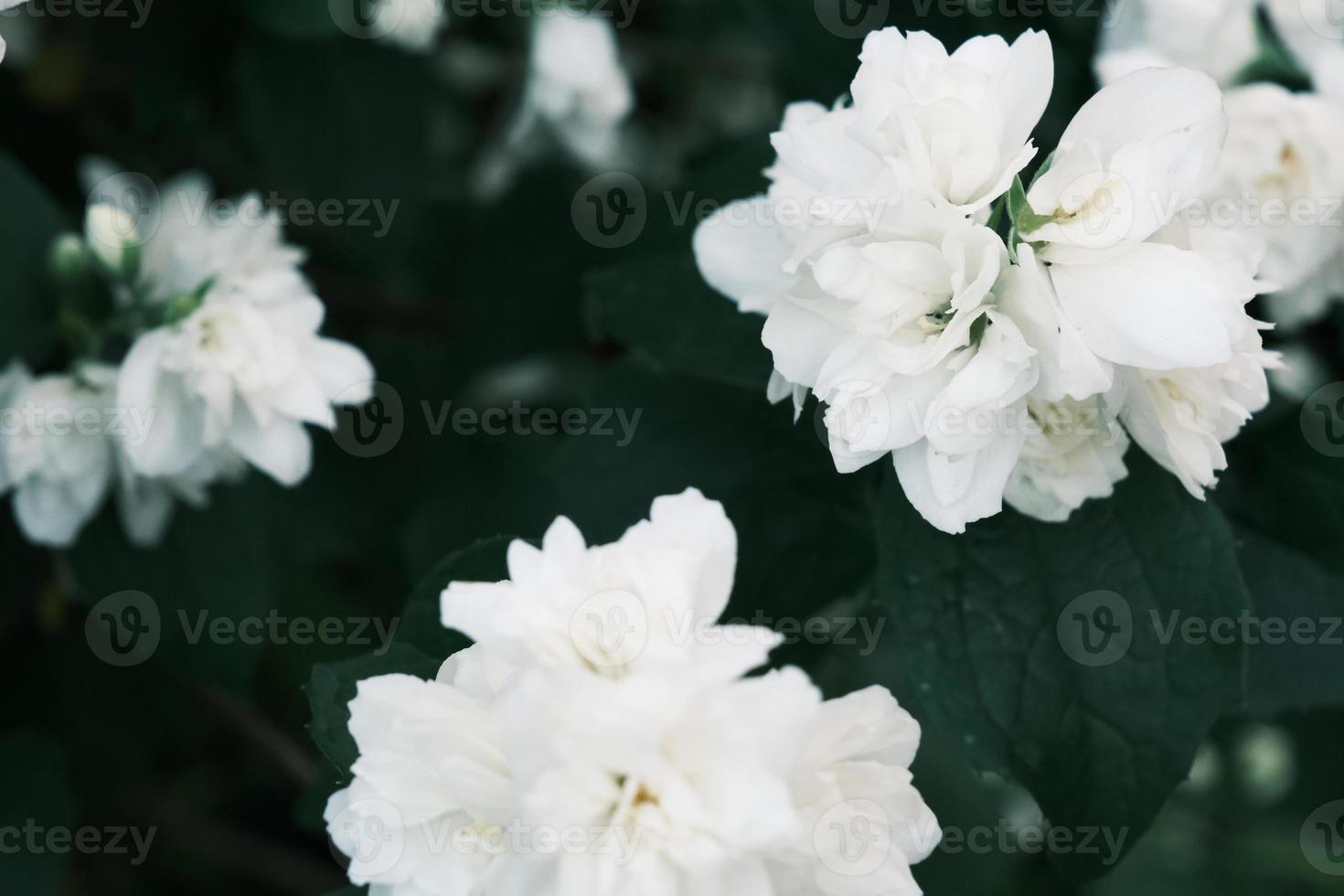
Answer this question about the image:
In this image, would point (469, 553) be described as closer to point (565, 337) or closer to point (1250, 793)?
point (565, 337)

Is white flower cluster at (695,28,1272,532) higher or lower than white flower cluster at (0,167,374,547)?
lower

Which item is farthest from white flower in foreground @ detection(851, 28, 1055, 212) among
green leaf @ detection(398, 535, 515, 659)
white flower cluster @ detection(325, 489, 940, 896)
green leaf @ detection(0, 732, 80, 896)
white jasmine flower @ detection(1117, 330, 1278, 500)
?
green leaf @ detection(0, 732, 80, 896)

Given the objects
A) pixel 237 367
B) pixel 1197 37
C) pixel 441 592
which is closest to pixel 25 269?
pixel 237 367

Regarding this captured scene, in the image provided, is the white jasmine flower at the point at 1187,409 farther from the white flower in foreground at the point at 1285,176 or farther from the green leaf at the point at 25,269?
the green leaf at the point at 25,269

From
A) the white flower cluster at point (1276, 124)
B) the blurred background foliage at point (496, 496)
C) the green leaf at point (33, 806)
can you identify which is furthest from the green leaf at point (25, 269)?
the white flower cluster at point (1276, 124)

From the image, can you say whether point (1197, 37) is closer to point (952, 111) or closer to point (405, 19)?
point (952, 111)

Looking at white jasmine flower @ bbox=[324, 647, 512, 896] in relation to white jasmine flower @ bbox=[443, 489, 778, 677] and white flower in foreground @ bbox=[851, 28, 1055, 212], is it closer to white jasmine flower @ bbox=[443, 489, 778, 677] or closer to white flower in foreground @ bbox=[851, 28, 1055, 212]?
white jasmine flower @ bbox=[443, 489, 778, 677]
